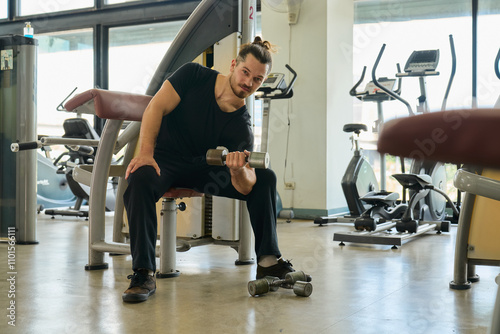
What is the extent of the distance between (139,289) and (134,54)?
553 centimetres

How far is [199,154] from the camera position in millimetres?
2490

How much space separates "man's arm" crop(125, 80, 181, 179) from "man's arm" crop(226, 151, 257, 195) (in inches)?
12.6

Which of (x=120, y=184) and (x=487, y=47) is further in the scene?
(x=487, y=47)

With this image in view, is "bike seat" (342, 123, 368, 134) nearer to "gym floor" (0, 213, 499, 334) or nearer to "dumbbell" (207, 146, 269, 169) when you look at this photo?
"gym floor" (0, 213, 499, 334)

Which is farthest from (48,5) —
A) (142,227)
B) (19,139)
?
(142,227)

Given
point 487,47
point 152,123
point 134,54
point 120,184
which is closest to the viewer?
point 152,123

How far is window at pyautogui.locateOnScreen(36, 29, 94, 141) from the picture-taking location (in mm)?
7414

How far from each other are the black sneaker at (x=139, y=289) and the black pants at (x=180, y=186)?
0.04 metres

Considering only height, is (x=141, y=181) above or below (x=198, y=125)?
below

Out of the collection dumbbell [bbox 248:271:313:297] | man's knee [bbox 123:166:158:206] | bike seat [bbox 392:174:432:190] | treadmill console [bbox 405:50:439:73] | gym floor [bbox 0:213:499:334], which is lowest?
gym floor [bbox 0:213:499:334]

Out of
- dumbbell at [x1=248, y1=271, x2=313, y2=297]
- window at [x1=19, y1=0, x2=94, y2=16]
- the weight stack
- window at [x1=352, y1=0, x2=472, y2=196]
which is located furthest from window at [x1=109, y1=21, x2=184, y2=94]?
dumbbell at [x1=248, y1=271, x2=313, y2=297]

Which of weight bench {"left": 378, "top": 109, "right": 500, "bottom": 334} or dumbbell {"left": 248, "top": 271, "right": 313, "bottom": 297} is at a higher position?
weight bench {"left": 378, "top": 109, "right": 500, "bottom": 334}

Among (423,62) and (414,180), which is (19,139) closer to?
(414,180)

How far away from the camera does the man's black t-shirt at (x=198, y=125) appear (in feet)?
8.07
